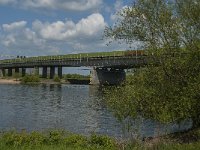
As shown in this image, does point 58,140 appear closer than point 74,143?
No

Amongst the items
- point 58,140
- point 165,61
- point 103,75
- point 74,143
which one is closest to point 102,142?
point 74,143

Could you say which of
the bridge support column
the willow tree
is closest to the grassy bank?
the willow tree

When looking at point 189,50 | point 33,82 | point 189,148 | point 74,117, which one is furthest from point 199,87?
point 33,82

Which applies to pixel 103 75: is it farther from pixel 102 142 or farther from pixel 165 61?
pixel 102 142

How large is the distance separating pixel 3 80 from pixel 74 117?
141146 millimetres

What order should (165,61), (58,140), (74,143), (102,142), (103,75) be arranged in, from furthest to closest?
(103,75), (165,61), (102,142), (58,140), (74,143)

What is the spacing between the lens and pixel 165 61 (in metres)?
35.0

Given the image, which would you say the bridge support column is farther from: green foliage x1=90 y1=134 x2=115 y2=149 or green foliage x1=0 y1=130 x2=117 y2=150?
green foliage x1=0 y1=130 x2=117 y2=150

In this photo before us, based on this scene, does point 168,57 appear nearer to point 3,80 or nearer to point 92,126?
point 92,126

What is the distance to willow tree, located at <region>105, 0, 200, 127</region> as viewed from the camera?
32906 millimetres

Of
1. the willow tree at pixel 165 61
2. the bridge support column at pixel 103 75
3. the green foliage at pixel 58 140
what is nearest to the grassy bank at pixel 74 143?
the green foliage at pixel 58 140

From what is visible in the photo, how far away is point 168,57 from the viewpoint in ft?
115

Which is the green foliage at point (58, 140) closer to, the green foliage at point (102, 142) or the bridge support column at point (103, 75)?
the green foliage at point (102, 142)

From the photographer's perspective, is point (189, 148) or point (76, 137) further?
point (76, 137)
